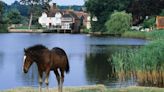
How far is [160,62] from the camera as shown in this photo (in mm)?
26562

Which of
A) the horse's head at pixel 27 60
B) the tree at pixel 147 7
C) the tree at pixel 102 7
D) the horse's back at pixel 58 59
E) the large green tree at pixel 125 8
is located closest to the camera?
the horse's head at pixel 27 60

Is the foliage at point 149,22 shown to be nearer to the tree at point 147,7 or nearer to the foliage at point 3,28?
the tree at point 147,7

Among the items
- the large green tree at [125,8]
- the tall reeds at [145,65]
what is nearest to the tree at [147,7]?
the large green tree at [125,8]

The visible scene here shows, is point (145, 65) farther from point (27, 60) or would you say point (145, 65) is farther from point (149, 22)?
point (149, 22)

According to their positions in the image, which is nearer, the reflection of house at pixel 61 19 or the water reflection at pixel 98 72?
the water reflection at pixel 98 72

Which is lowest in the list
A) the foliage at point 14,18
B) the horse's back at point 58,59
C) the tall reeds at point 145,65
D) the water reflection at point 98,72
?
the foliage at point 14,18

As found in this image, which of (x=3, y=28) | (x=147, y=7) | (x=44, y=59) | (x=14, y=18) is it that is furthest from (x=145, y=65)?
(x=14, y=18)

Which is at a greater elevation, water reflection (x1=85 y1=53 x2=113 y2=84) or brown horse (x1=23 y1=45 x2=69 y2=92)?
brown horse (x1=23 y1=45 x2=69 y2=92)

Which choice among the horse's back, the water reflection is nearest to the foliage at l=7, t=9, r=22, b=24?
the water reflection

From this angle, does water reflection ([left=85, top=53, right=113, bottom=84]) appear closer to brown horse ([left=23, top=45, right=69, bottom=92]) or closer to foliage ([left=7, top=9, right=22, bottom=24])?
brown horse ([left=23, top=45, right=69, bottom=92])

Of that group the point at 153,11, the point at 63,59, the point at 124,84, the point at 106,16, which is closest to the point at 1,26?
the point at 106,16

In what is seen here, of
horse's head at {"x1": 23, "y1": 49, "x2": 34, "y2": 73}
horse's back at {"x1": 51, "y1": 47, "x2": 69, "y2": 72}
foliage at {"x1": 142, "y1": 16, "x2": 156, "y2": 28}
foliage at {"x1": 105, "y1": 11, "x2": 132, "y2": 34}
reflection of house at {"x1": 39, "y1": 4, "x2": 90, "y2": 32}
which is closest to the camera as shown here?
horse's head at {"x1": 23, "y1": 49, "x2": 34, "y2": 73}

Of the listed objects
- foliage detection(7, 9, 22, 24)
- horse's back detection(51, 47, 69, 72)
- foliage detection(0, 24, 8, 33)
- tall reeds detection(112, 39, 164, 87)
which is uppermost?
horse's back detection(51, 47, 69, 72)

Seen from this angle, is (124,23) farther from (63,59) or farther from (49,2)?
(63,59)
